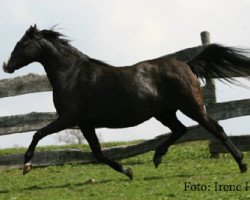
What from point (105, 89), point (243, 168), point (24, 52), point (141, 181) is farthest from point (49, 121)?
point (243, 168)

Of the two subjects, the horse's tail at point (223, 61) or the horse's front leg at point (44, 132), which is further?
the horse's tail at point (223, 61)

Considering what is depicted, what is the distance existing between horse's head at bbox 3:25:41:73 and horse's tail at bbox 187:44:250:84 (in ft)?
9.05

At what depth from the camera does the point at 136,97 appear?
844 centimetres

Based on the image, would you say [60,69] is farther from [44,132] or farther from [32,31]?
[44,132]

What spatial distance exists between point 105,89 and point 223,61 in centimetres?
235

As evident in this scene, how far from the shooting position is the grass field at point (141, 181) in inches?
278

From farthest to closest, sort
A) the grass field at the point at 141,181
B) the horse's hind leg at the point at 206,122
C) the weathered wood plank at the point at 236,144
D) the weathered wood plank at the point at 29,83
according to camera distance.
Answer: the weathered wood plank at the point at 29,83 < the weathered wood plank at the point at 236,144 < the horse's hind leg at the point at 206,122 < the grass field at the point at 141,181

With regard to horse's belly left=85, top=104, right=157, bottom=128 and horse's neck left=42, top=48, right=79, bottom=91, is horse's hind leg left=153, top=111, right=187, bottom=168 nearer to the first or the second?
horse's belly left=85, top=104, right=157, bottom=128

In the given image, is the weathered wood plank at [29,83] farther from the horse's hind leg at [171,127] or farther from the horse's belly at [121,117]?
the horse's belly at [121,117]

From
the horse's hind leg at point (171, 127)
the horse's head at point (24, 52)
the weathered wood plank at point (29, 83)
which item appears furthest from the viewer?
the weathered wood plank at point (29, 83)

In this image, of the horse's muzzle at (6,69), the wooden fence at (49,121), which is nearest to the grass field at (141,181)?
the wooden fence at (49,121)

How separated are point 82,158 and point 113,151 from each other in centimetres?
70

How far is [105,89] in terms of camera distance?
27.6ft

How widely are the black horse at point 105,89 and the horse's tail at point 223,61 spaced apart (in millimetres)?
578
